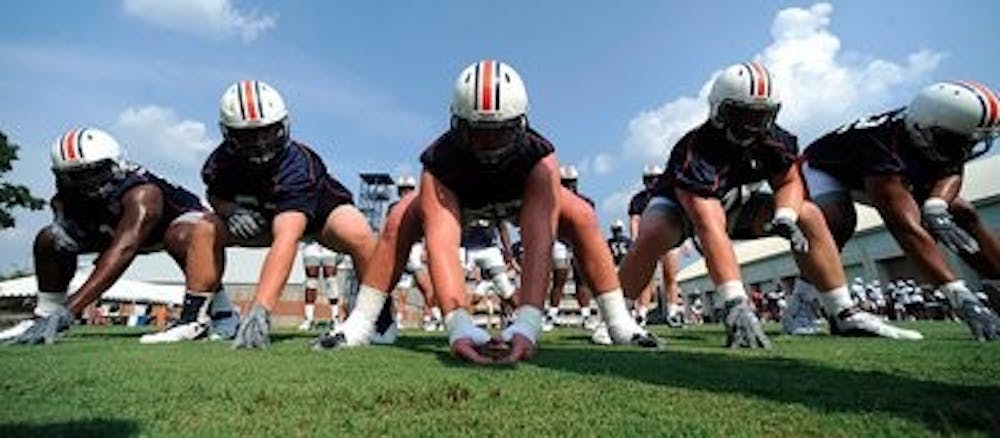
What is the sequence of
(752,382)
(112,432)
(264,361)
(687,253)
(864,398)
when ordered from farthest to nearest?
(687,253)
(264,361)
(752,382)
(864,398)
(112,432)

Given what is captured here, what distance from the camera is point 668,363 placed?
4.25 metres

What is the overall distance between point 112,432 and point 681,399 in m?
1.92

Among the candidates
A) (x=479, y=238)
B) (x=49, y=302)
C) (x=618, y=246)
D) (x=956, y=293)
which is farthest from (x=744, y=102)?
(x=618, y=246)

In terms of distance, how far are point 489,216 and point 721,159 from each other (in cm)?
203

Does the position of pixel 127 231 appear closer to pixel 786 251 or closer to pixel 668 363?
pixel 668 363

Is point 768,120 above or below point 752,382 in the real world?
above

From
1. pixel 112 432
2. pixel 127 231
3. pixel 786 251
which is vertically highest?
pixel 786 251

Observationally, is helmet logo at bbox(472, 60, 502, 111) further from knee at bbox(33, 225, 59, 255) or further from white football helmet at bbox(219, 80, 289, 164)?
knee at bbox(33, 225, 59, 255)

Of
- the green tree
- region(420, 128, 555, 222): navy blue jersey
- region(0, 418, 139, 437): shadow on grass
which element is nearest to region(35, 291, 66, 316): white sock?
region(420, 128, 555, 222): navy blue jersey

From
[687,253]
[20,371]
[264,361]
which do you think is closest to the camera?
[20,371]

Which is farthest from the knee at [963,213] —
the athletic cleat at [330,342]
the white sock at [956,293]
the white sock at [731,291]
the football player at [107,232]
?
the football player at [107,232]

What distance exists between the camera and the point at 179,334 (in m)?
7.33

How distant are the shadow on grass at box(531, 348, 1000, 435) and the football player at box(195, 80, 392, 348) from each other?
260cm

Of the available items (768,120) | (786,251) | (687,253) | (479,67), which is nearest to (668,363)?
(479,67)
